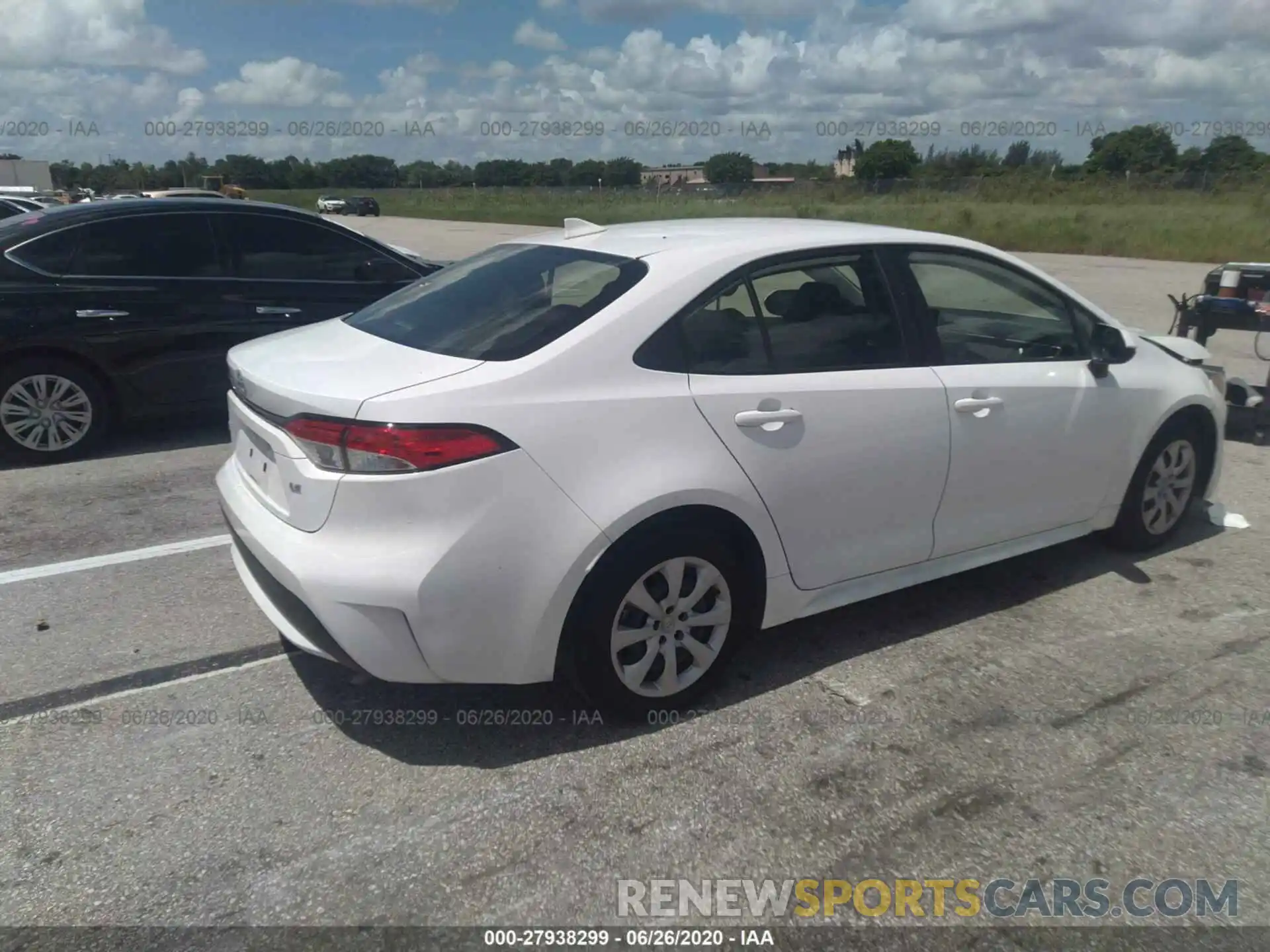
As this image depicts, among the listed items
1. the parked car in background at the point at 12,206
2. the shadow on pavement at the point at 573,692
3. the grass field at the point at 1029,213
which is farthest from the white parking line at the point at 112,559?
the parked car in background at the point at 12,206

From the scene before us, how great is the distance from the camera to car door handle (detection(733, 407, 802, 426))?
3.41 metres

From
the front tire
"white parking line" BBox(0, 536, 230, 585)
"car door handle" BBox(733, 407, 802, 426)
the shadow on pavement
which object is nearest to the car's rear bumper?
the front tire

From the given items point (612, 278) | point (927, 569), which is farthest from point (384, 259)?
point (927, 569)

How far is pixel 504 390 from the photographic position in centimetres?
306

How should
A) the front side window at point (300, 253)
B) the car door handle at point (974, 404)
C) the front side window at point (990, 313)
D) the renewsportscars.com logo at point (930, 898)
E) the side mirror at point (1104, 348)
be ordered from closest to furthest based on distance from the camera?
the renewsportscars.com logo at point (930, 898) → the car door handle at point (974, 404) → the front side window at point (990, 313) → the side mirror at point (1104, 348) → the front side window at point (300, 253)

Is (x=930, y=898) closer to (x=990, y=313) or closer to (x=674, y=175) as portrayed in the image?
(x=990, y=313)

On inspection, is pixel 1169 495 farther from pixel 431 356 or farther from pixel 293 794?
pixel 293 794

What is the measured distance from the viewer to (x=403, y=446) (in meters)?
2.93

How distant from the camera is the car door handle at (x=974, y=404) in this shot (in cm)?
394

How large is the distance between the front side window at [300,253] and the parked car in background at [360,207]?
5168 cm

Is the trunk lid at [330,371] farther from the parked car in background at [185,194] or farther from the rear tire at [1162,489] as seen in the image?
the parked car in background at [185,194]

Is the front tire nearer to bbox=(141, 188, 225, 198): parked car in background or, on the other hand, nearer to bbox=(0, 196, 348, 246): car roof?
bbox=(0, 196, 348, 246): car roof

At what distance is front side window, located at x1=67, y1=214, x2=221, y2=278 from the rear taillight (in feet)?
15.1

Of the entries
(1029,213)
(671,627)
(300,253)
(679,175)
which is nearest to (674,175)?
(679,175)
